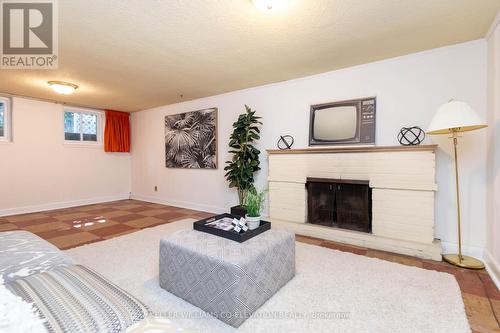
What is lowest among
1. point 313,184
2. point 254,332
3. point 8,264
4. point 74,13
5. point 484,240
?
point 254,332

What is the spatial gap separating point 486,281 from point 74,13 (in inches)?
164

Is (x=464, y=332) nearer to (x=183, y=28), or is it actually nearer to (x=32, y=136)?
(x=183, y=28)

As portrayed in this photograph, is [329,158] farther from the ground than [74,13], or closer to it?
closer to it

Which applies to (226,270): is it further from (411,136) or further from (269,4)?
(411,136)

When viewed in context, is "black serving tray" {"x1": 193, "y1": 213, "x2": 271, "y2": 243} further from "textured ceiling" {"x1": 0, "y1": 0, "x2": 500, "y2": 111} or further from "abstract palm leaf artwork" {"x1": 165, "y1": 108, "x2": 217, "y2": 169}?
"abstract palm leaf artwork" {"x1": 165, "y1": 108, "x2": 217, "y2": 169}

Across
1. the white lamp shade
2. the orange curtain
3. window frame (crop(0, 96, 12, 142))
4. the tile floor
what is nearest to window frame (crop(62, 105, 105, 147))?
the orange curtain

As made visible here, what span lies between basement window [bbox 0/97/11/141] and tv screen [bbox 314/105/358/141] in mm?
5578

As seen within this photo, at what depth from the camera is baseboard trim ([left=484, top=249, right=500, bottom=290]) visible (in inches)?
78.1

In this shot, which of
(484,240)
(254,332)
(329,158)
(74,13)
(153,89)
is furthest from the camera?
(153,89)

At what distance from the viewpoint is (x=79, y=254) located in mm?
2598

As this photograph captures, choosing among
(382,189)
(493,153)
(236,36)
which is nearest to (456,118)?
(493,153)

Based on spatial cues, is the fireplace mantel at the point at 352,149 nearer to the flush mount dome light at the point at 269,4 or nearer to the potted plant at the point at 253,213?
the potted plant at the point at 253,213

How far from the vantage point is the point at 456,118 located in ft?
6.93

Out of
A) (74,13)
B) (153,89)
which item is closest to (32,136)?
(153,89)
